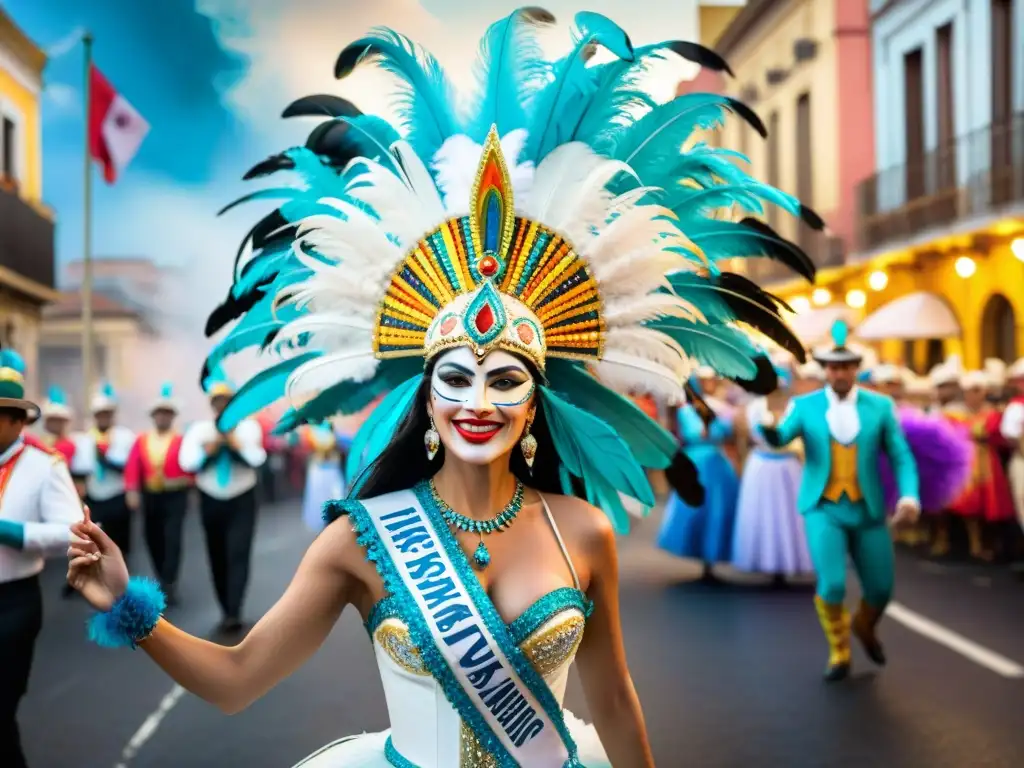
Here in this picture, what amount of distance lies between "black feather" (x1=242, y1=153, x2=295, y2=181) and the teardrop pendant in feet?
3.95

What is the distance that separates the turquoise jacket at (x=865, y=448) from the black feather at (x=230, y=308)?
4850mm

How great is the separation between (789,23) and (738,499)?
2171 centimetres

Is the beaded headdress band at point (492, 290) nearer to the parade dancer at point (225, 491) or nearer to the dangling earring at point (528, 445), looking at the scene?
the dangling earring at point (528, 445)

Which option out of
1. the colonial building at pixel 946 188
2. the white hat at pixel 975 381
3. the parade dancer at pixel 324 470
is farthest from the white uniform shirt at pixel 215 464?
the colonial building at pixel 946 188

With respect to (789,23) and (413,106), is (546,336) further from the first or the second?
(789,23)

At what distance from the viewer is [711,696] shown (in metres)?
7.20

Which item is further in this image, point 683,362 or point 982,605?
point 982,605

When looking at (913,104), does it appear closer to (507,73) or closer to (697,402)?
(697,402)

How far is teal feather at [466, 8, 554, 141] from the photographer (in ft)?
10.8

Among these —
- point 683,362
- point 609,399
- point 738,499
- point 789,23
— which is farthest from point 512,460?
point 789,23

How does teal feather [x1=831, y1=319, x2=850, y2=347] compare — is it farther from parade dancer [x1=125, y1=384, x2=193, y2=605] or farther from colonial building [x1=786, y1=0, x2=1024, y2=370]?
colonial building [x1=786, y1=0, x2=1024, y2=370]

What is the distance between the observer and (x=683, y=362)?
132 inches

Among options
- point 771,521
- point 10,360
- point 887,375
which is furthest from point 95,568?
point 887,375

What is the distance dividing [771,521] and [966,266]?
10685 millimetres
